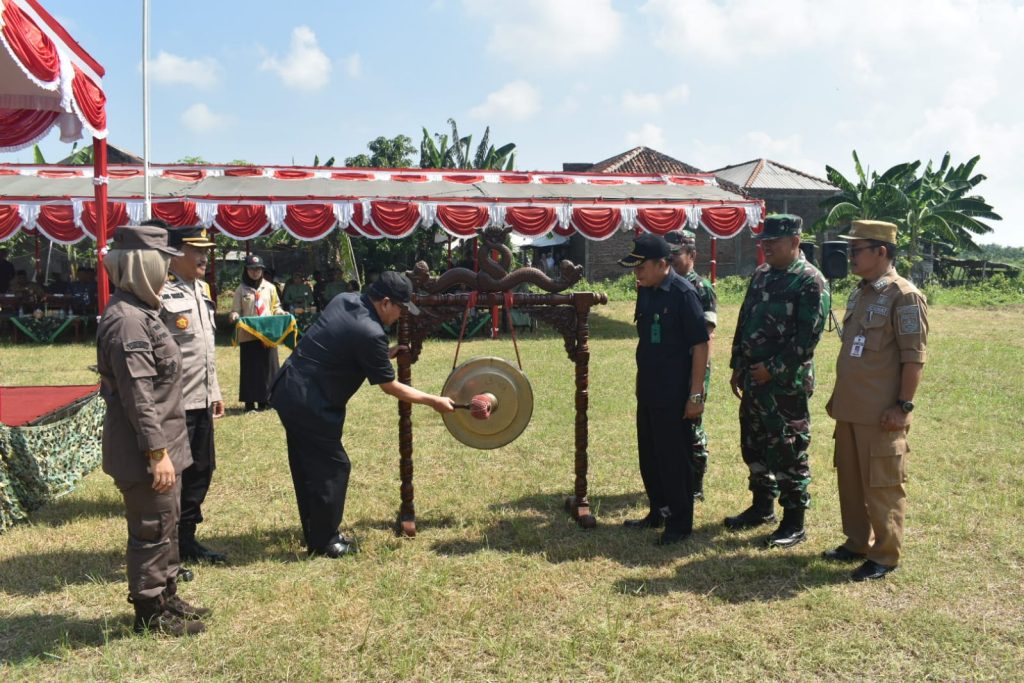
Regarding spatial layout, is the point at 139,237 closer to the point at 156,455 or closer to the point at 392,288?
the point at 156,455

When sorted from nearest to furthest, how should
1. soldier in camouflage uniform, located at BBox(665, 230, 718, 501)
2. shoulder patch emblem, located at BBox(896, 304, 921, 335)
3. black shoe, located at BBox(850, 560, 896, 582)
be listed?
shoulder patch emblem, located at BBox(896, 304, 921, 335), black shoe, located at BBox(850, 560, 896, 582), soldier in camouflage uniform, located at BBox(665, 230, 718, 501)

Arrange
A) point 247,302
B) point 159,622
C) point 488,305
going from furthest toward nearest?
point 247,302 → point 488,305 → point 159,622

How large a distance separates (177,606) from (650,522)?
271 centimetres

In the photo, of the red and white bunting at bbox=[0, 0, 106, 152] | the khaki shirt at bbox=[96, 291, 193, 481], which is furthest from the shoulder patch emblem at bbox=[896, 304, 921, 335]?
the red and white bunting at bbox=[0, 0, 106, 152]

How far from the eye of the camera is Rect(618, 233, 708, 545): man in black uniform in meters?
4.20

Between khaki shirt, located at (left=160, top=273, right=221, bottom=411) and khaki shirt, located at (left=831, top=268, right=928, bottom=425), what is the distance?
3.43 m

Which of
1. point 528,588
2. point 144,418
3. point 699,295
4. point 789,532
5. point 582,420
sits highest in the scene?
point 699,295

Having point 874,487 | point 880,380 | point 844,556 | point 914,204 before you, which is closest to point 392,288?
point 880,380

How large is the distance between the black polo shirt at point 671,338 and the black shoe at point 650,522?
80cm

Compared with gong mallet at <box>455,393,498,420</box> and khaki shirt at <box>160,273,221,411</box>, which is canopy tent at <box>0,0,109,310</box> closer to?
khaki shirt at <box>160,273,221,411</box>

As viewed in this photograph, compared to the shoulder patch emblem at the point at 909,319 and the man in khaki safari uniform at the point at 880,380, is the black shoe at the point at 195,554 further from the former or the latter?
the shoulder patch emblem at the point at 909,319

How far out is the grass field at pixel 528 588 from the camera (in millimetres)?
3096

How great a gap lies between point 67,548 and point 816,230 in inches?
915

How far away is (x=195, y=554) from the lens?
4109mm
